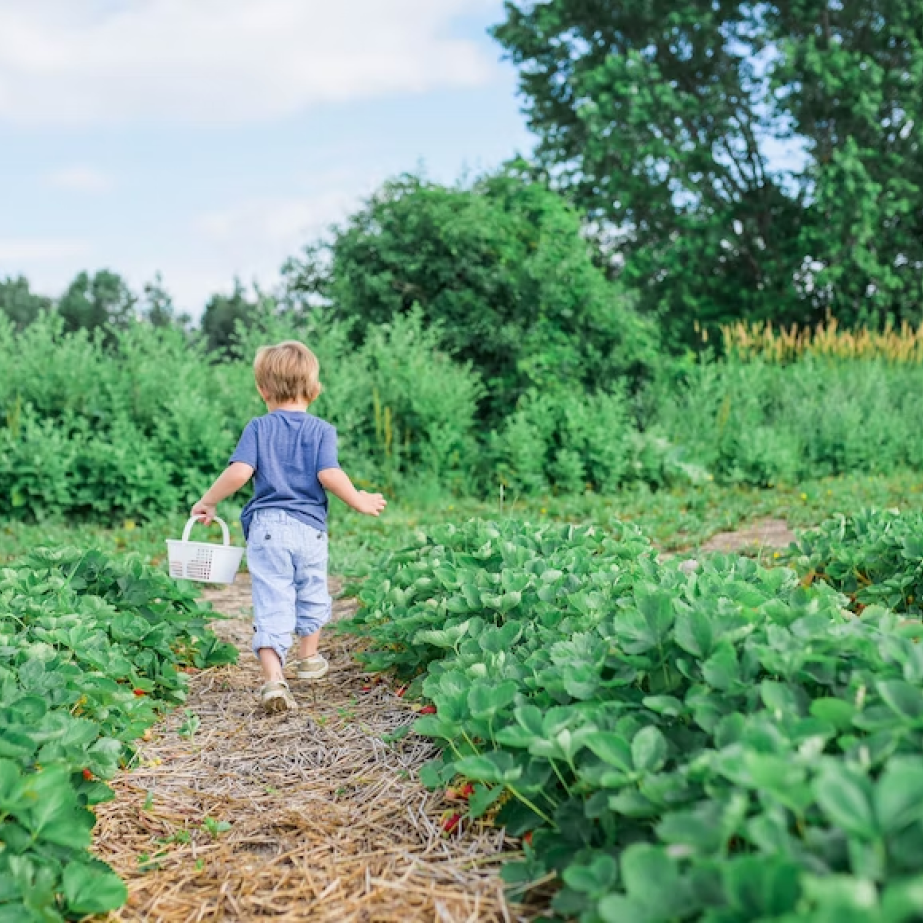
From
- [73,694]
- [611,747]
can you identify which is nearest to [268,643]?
[73,694]

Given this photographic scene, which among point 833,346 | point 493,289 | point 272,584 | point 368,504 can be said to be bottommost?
point 272,584

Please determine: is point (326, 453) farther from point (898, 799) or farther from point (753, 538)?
point (753, 538)

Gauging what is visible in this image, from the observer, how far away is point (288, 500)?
12.1 feet

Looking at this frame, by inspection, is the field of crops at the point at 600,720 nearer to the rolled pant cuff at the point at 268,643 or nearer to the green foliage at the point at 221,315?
the rolled pant cuff at the point at 268,643

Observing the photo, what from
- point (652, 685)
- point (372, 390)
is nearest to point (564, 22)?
point (372, 390)

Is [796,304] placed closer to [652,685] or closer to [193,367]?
[193,367]

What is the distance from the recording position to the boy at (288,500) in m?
3.63

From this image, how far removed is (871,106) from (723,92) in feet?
9.32

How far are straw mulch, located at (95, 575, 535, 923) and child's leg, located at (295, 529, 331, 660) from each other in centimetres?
48

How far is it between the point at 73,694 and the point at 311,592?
4.45 feet

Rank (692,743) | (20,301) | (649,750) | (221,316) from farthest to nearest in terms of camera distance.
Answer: (20,301), (221,316), (692,743), (649,750)

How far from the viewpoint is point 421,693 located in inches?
124

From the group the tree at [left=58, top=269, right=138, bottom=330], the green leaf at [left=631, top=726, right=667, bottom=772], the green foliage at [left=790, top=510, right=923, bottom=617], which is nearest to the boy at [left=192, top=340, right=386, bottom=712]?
the green foliage at [left=790, top=510, right=923, bottom=617]

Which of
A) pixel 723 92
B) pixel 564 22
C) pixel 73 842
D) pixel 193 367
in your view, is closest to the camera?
pixel 73 842
